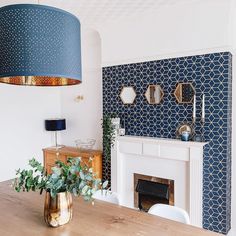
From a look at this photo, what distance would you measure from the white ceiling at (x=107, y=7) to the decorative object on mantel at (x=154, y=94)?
1.00 m

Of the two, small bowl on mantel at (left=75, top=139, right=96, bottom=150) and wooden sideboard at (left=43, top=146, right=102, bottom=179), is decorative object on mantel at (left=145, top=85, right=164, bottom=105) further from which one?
small bowl on mantel at (left=75, top=139, right=96, bottom=150)

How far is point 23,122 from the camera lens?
4.41 metres

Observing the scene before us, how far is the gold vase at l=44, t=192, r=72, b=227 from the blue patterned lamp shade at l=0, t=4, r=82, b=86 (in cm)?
79

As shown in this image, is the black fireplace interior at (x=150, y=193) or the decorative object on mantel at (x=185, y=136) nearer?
the decorative object on mantel at (x=185, y=136)

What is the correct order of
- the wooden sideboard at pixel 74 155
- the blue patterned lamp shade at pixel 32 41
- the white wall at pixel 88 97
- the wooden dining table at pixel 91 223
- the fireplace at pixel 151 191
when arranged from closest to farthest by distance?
Result: the blue patterned lamp shade at pixel 32 41 < the wooden dining table at pixel 91 223 < the fireplace at pixel 151 191 < the wooden sideboard at pixel 74 155 < the white wall at pixel 88 97

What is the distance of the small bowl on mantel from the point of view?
4.41m

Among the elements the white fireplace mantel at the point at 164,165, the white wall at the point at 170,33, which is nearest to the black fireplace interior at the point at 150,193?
the white fireplace mantel at the point at 164,165

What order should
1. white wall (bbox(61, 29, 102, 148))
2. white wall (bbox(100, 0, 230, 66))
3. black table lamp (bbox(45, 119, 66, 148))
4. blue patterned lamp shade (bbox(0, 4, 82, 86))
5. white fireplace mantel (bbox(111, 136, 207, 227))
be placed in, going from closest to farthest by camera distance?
1. blue patterned lamp shade (bbox(0, 4, 82, 86))
2. white wall (bbox(100, 0, 230, 66))
3. white fireplace mantel (bbox(111, 136, 207, 227))
4. white wall (bbox(61, 29, 102, 148))
5. black table lamp (bbox(45, 119, 66, 148))

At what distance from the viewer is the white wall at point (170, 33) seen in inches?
117

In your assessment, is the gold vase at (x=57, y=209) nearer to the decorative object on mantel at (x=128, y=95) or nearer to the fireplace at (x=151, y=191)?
the fireplace at (x=151, y=191)

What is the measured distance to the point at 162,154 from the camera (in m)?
3.34

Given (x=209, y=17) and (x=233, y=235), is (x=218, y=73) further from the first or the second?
(x=233, y=235)

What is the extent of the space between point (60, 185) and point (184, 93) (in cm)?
217

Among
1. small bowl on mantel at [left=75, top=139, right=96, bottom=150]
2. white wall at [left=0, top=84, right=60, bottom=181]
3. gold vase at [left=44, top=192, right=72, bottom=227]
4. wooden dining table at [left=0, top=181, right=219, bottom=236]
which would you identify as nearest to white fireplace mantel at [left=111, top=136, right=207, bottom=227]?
small bowl on mantel at [left=75, top=139, right=96, bottom=150]
